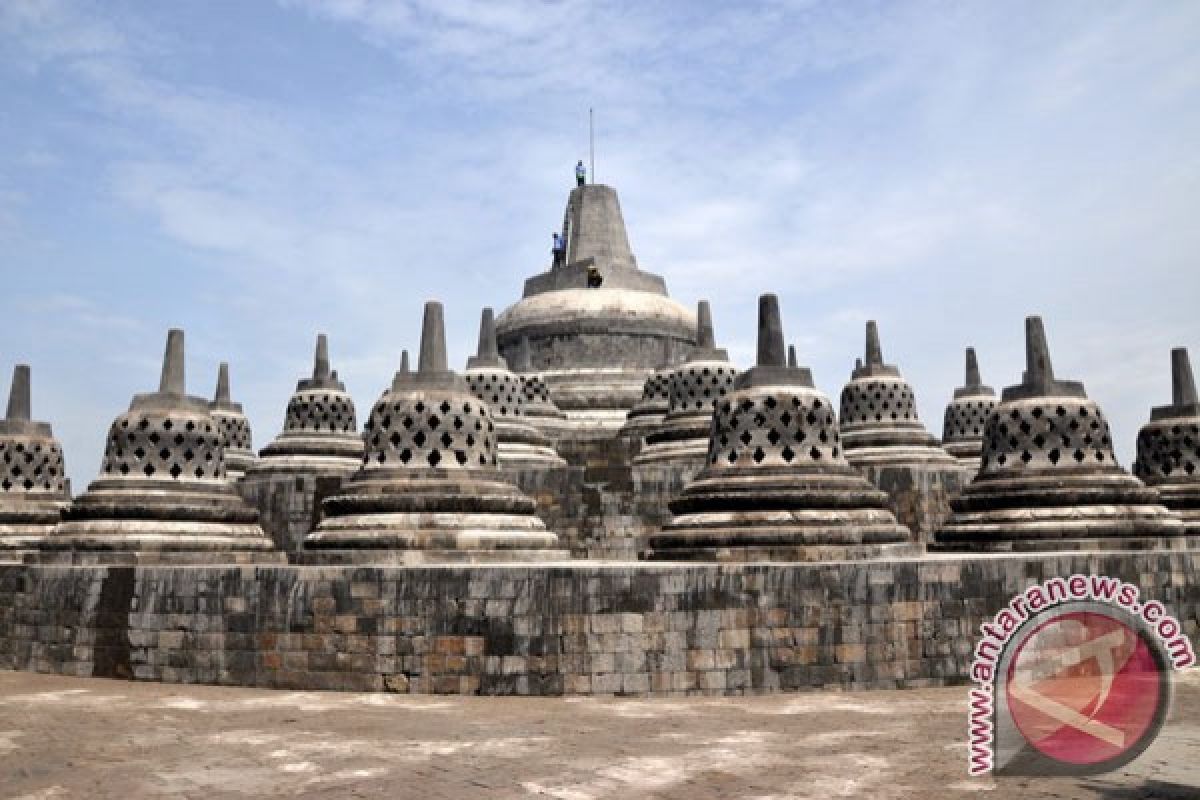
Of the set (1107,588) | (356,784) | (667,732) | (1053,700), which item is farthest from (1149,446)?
(356,784)

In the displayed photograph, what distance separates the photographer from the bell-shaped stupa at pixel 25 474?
18.1 meters

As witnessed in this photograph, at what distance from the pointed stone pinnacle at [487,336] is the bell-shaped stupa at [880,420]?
8.58m

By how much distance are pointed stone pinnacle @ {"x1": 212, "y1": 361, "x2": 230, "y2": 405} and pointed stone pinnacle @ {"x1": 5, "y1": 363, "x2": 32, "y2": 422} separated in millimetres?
9483

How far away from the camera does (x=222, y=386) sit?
93.2 feet

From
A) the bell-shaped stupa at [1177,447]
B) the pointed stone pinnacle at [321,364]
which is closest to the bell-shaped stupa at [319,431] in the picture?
the pointed stone pinnacle at [321,364]

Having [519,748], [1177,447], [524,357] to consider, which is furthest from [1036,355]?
[524,357]

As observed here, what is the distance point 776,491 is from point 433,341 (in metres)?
5.33

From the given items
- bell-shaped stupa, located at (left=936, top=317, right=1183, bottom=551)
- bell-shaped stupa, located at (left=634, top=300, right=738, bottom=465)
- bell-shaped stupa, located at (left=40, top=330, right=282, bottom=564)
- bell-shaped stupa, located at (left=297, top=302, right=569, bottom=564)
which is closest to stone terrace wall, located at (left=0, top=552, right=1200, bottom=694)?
bell-shaped stupa, located at (left=297, top=302, right=569, bottom=564)

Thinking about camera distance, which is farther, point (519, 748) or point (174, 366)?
point (174, 366)

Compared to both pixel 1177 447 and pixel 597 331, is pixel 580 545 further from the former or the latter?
pixel 597 331

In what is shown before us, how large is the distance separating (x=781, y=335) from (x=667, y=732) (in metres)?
7.72

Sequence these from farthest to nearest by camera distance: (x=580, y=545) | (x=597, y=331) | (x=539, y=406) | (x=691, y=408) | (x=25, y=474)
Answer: (x=597, y=331), (x=539, y=406), (x=691, y=408), (x=25, y=474), (x=580, y=545)

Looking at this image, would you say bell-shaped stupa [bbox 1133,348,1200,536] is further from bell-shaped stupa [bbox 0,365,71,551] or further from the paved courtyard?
bell-shaped stupa [bbox 0,365,71,551]

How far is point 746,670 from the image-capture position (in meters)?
10.4
